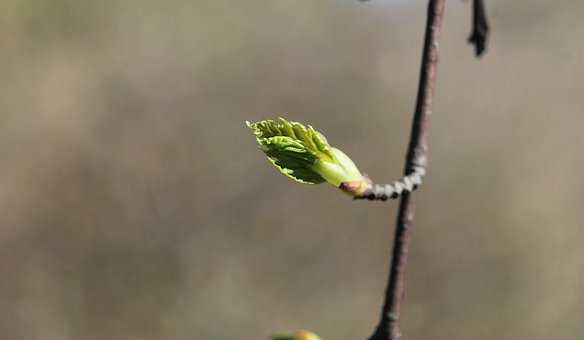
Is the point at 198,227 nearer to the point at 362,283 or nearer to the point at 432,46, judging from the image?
the point at 362,283

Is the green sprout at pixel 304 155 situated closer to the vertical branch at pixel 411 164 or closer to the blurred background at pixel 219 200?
the vertical branch at pixel 411 164

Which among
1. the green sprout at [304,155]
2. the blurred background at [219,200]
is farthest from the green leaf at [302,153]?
the blurred background at [219,200]

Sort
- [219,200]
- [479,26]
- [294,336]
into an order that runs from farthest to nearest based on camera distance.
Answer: [219,200]
[479,26]
[294,336]

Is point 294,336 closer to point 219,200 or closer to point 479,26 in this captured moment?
point 479,26

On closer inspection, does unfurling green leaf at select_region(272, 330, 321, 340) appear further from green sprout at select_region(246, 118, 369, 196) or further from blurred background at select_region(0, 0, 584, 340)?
blurred background at select_region(0, 0, 584, 340)

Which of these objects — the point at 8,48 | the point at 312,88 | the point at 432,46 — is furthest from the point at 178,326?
the point at 432,46

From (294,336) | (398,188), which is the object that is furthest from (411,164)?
(294,336)
